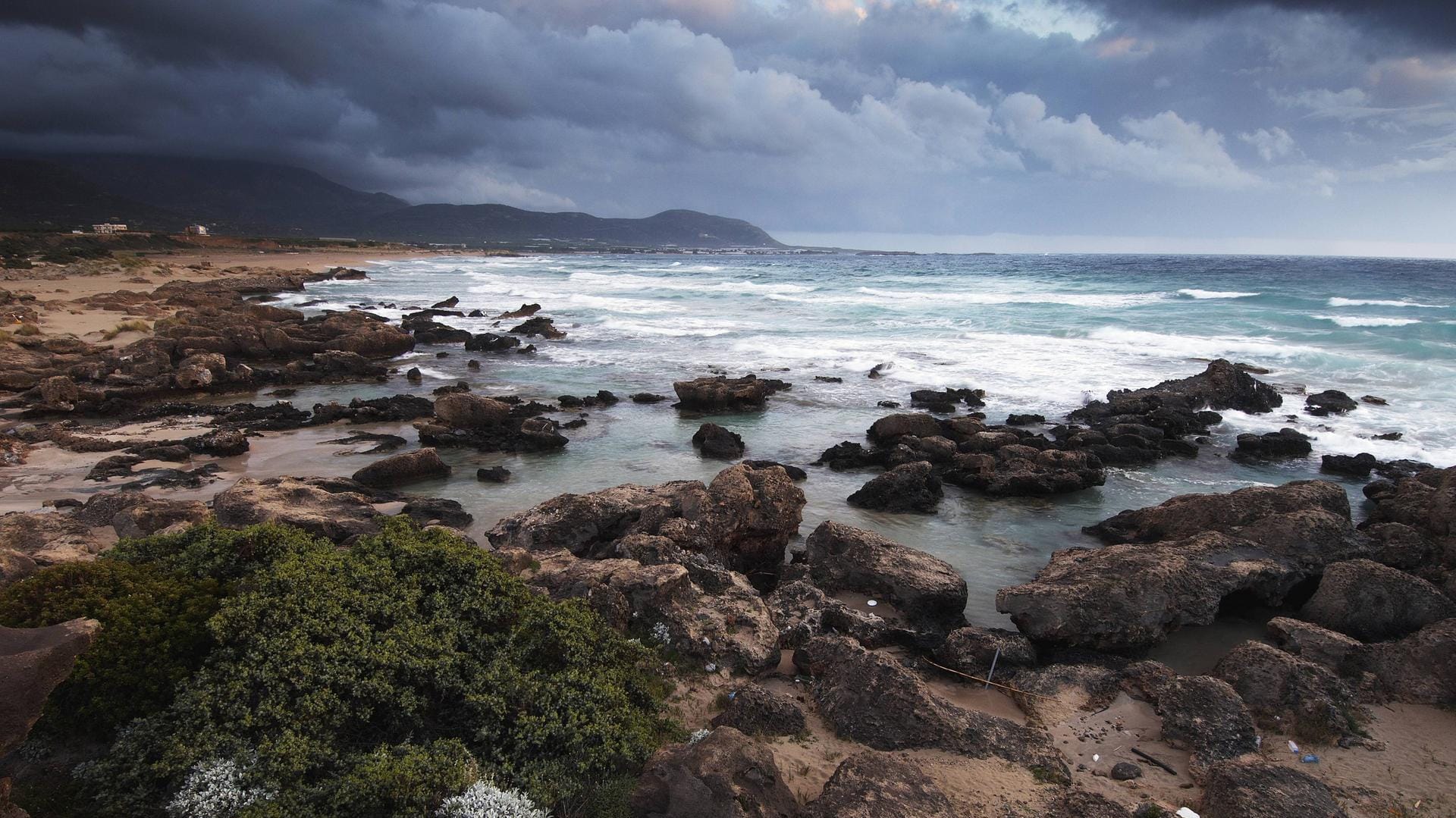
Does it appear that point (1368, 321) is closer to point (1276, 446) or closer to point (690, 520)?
point (1276, 446)

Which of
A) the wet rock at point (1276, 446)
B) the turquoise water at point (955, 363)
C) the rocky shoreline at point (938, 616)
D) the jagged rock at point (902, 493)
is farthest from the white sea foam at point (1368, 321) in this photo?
the jagged rock at point (902, 493)

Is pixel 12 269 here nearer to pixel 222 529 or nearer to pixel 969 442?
pixel 222 529

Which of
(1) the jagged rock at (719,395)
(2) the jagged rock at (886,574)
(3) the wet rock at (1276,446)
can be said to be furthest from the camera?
(1) the jagged rock at (719,395)

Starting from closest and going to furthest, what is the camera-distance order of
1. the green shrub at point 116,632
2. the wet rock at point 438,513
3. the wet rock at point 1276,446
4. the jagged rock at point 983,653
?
the green shrub at point 116,632 < the jagged rock at point 983,653 < the wet rock at point 438,513 < the wet rock at point 1276,446

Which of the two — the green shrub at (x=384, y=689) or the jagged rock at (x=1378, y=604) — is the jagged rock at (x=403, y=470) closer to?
the green shrub at (x=384, y=689)

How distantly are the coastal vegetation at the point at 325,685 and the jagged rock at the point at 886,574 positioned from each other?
136 inches

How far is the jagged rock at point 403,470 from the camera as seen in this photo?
13516 millimetres

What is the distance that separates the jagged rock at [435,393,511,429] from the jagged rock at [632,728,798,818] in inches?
540

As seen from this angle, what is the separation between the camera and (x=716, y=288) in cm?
6234

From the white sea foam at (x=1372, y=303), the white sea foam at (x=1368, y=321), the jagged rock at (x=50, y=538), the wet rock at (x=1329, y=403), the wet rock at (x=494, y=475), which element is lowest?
the wet rock at (x=494, y=475)

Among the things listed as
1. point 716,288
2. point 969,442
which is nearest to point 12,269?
point 716,288

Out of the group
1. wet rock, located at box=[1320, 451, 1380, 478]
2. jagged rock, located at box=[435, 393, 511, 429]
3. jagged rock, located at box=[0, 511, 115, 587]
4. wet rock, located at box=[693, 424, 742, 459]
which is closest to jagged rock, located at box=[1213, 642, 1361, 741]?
wet rock, located at box=[693, 424, 742, 459]

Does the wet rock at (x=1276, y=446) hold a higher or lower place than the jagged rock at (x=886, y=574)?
higher

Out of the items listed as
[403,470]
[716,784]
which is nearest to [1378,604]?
[716,784]
